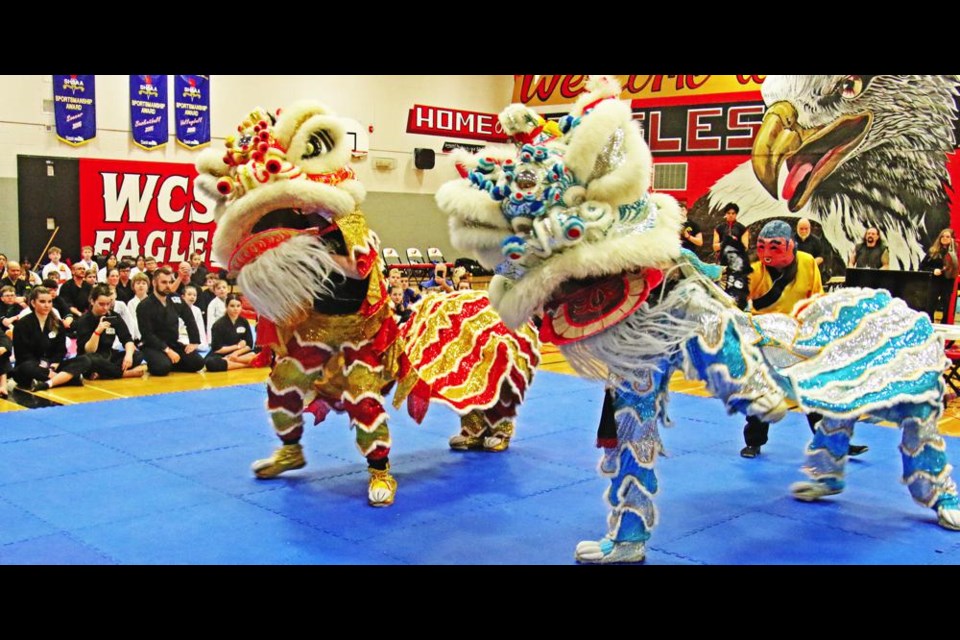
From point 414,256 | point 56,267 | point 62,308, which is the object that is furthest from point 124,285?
point 414,256

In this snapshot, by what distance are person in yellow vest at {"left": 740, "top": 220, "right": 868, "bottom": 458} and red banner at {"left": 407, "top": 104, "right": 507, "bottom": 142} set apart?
37.3 feet

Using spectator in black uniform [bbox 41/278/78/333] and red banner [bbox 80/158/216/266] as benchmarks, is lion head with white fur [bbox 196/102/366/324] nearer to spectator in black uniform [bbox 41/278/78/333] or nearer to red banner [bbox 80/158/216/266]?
spectator in black uniform [bbox 41/278/78/333]

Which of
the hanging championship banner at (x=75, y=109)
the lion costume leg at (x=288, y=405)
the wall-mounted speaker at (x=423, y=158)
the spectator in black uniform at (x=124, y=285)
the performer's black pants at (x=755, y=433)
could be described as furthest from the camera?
the wall-mounted speaker at (x=423, y=158)

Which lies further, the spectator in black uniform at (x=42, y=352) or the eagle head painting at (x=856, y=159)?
the eagle head painting at (x=856, y=159)

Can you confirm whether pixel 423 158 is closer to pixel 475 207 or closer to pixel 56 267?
pixel 56 267

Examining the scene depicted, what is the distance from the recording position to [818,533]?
411 cm

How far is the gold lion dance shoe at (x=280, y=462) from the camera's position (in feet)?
15.8

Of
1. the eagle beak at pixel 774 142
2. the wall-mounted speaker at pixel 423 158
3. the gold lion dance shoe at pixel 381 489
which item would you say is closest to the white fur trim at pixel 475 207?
the gold lion dance shoe at pixel 381 489

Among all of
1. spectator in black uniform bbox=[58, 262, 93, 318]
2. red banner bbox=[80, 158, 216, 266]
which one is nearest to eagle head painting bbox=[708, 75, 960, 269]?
red banner bbox=[80, 158, 216, 266]

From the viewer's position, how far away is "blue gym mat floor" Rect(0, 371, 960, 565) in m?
3.77

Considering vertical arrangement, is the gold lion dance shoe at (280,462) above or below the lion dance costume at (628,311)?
below

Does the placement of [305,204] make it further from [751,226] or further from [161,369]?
[751,226]

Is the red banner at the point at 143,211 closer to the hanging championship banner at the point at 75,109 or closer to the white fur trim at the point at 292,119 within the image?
the hanging championship banner at the point at 75,109

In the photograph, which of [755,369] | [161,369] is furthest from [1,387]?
[755,369]
